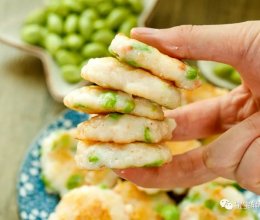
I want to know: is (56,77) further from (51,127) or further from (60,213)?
(60,213)

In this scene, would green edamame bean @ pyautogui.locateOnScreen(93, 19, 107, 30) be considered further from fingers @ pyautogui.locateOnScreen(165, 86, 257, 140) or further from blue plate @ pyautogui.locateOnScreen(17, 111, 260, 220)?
fingers @ pyautogui.locateOnScreen(165, 86, 257, 140)

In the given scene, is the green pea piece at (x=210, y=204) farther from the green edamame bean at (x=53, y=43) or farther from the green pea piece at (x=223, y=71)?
the green edamame bean at (x=53, y=43)

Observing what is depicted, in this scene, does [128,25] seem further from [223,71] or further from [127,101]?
[127,101]

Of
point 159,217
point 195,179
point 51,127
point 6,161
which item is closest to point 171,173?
point 195,179

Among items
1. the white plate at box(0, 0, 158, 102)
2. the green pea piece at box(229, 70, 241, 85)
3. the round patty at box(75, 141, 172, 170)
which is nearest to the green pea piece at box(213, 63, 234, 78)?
the green pea piece at box(229, 70, 241, 85)

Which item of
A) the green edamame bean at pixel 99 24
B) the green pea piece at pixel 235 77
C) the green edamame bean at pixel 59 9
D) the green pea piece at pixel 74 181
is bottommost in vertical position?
the green pea piece at pixel 74 181

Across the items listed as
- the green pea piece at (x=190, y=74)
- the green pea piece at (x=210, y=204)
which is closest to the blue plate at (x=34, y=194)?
the green pea piece at (x=210, y=204)
